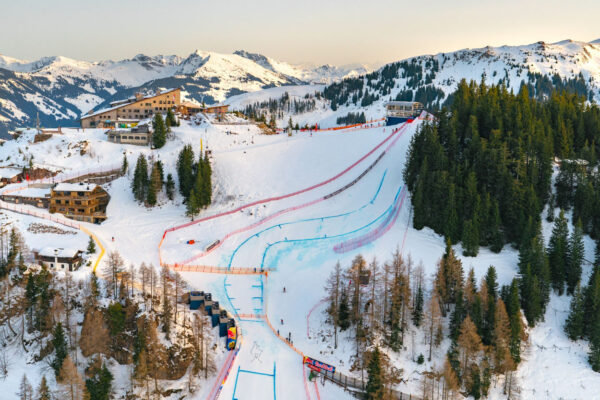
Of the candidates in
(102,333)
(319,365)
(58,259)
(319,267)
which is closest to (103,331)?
(102,333)

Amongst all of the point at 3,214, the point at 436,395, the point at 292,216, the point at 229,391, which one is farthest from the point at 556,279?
the point at 3,214

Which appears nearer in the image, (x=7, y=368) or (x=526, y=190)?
(x=7, y=368)

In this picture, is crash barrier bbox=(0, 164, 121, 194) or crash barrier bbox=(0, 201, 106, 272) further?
crash barrier bbox=(0, 164, 121, 194)

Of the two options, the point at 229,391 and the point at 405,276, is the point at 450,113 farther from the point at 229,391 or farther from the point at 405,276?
the point at 229,391

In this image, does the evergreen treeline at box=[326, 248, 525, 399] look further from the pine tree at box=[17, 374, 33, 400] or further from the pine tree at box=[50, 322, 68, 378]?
the pine tree at box=[17, 374, 33, 400]

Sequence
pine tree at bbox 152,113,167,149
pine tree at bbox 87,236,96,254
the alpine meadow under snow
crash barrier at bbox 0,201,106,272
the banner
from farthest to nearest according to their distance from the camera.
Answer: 1. pine tree at bbox 152,113,167,149
2. crash barrier at bbox 0,201,106,272
3. pine tree at bbox 87,236,96,254
4. the alpine meadow under snow
5. the banner

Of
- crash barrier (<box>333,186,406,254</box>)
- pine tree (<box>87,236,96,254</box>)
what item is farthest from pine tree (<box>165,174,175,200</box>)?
crash barrier (<box>333,186,406,254</box>)
